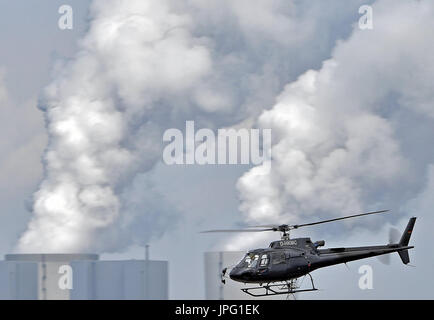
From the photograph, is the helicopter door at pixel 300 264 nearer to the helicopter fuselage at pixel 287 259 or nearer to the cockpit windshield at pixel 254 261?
the helicopter fuselage at pixel 287 259

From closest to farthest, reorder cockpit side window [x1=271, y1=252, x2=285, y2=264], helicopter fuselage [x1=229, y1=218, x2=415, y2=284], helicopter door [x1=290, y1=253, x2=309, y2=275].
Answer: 1. helicopter fuselage [x1=229, y1=218, x2=415, y2=284]
2. cockpit side window [x1=271, y1=252, x2=285, y2=264]
3. helicopter door [x1=290, y1=253, x2=309, y2=275]

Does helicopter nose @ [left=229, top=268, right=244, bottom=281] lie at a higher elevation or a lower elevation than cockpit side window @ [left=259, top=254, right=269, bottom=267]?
lower

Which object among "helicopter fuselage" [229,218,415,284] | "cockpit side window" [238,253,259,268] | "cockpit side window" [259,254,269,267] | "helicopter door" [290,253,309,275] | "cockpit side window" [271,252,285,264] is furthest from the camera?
"helicopter door" [290,253,309,275]

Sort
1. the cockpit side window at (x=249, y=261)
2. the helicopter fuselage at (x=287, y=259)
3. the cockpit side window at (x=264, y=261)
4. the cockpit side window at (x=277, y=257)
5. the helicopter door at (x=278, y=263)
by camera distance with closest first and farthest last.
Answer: the helicopter fuselage at (x=287, y=259), the cockpit side window at (x=249, y=261), the cockpit side window at (x=264, y=261), the helicopter door at (x=278, y=263), the cockpit side window at (x=277, y=257)

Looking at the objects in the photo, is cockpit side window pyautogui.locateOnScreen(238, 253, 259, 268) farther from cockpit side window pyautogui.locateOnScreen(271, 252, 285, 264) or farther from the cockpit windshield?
cockpit side window pyautogui.locateOnScreen(271, 252, 285, 264)

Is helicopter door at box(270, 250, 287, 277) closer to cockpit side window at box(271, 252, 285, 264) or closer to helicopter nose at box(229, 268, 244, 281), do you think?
cockpit side window at box(271, 252, 285, 264)

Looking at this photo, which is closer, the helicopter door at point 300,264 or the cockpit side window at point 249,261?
the cockpit side window at point 249,261

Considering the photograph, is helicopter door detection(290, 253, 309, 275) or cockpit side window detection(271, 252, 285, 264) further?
helicopter door detection(290, 253, 309, 275)

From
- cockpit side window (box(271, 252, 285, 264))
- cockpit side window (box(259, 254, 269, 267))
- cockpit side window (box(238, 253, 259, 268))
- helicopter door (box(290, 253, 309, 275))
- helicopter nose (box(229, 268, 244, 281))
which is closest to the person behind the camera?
helicopter nose (box(229, 268, 244, 281))

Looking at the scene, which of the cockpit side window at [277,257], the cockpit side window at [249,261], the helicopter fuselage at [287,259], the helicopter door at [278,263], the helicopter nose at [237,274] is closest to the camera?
the helicopter nose at [237,274]

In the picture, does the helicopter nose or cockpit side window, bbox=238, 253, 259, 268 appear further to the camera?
cockpit side window, bbox=238, 253, 259, 268
